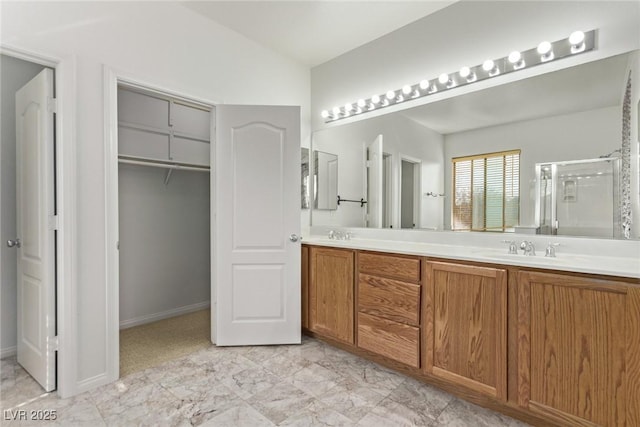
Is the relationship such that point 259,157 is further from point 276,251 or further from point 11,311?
point 11,311

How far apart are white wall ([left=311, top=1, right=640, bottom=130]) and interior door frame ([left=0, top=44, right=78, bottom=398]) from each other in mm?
2140

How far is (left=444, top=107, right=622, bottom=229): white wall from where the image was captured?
1.85 metres

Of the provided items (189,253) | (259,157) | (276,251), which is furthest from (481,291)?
(189,253)

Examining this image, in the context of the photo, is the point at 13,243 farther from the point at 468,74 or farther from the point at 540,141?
the point at 540,141

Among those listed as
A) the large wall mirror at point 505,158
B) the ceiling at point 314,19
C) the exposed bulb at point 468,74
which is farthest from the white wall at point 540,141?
the ceiling at point 314,19

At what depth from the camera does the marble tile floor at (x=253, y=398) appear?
1727mm

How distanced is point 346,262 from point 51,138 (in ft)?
6.80

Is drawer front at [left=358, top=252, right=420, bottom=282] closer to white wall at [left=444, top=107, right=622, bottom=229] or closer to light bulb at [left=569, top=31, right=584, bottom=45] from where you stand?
white wall at [left=444, top=107, right=622, bottom=229]

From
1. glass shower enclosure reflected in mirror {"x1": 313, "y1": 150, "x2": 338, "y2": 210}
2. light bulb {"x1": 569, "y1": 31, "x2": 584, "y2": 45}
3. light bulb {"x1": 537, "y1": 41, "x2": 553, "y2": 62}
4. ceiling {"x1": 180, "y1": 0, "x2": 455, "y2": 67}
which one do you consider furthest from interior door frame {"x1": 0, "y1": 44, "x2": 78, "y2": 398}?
light bulb {"x1": 569, "y1": 31, "x2": 584, "y2": 45}

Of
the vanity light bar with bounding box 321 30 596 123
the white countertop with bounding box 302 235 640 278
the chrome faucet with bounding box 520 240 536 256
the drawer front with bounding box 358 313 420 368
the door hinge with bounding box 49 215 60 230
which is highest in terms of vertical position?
the vanity light bar with bounding box 321 30 596 123

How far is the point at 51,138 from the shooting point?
193 cm

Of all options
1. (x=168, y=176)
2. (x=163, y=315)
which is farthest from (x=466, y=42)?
(x=163, y=315)

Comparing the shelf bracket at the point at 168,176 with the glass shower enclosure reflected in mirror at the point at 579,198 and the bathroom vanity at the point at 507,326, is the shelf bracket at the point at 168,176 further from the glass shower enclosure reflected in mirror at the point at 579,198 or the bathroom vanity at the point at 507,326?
the glass shower enclosure reflected in mirror at the point at 579,198

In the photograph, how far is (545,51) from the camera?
6.65 ft
